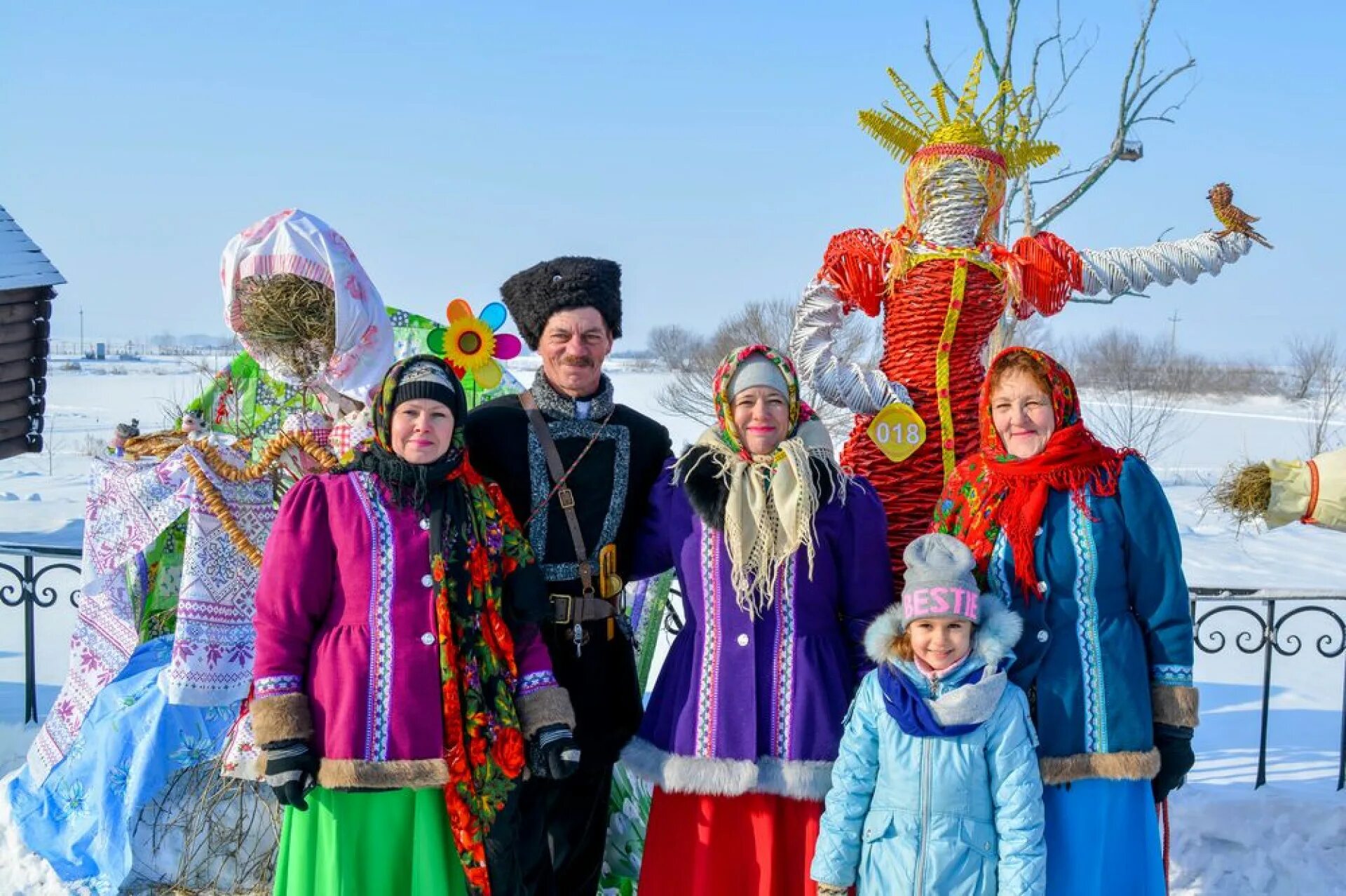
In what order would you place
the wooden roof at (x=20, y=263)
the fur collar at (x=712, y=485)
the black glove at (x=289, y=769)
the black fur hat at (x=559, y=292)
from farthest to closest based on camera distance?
the wooden roof at (x=20, y=263) → the black fur hat at (x=559, y=292) → the fur collar at (x=712, y=485) → the black glove at (x=289, y=769)

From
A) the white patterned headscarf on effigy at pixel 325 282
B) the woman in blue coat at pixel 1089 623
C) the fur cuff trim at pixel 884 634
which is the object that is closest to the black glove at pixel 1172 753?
the woman in blue coat at pixel 1089 623

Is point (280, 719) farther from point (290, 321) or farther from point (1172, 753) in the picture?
point (1172, 753)

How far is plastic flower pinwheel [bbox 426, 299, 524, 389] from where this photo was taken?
337cm

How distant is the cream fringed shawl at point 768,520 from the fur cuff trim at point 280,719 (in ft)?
3.35

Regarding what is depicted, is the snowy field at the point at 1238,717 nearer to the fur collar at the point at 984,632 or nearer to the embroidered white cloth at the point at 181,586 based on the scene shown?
the embroidered white cloth at the point at 181,586

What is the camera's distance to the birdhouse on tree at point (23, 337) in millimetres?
6348

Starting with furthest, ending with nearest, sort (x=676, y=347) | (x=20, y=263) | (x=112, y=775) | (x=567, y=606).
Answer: (x=676, y=347) < (x=20, y=263) < (x=112, y=775) < (x=567, y=606)

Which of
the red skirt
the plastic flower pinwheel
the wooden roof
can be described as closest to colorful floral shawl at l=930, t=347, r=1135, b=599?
the red skirt

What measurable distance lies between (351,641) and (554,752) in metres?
0.53

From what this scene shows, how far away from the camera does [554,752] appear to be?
2438 millimetres

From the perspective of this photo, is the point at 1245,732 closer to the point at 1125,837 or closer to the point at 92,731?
the point at 1125,837

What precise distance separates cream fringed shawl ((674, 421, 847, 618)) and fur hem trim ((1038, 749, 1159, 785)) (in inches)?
27.4

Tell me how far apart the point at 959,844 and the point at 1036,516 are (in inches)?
30.0

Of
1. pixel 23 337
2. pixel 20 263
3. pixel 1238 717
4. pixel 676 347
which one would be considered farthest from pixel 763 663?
pixel 676 347
